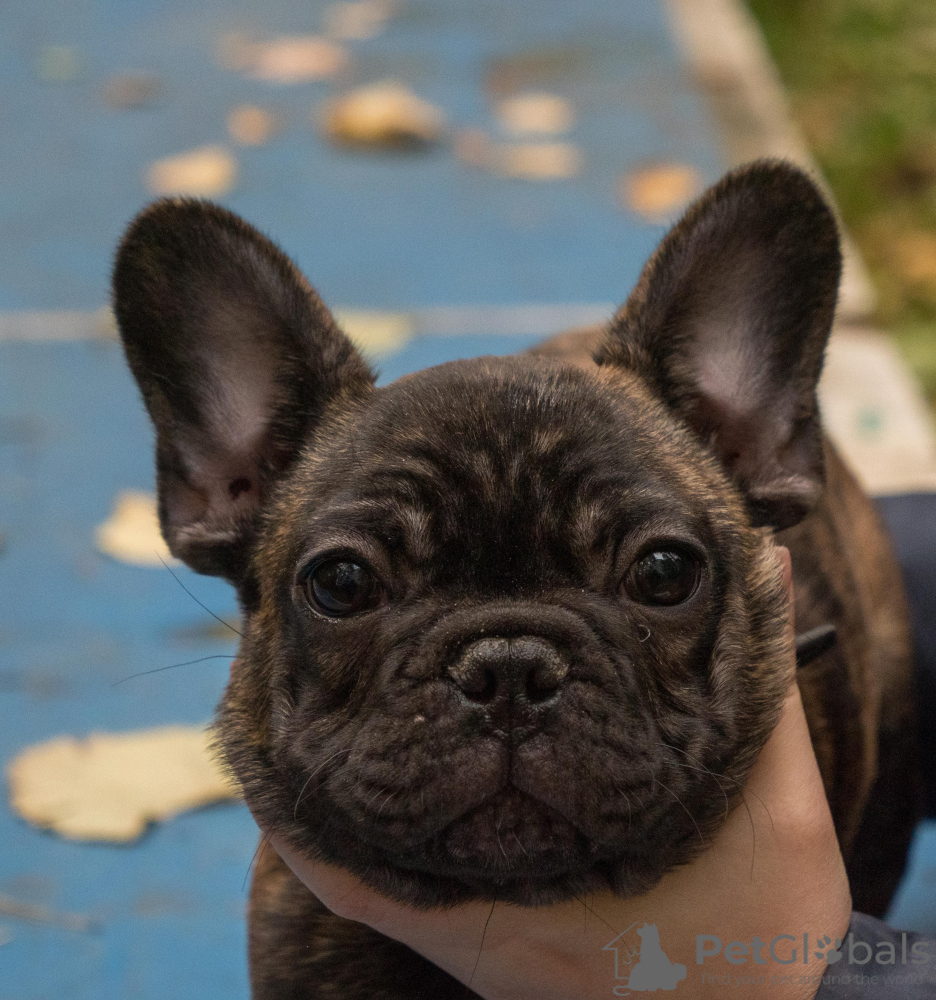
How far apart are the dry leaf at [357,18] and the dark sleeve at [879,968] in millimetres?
4956

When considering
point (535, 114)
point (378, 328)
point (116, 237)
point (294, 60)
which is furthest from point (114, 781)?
point (294, 60)

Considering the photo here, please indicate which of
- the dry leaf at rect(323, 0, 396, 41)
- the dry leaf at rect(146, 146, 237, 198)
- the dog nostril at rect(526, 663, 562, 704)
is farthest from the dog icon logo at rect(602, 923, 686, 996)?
the dry leaf at rect(323, 0, 396, 41)

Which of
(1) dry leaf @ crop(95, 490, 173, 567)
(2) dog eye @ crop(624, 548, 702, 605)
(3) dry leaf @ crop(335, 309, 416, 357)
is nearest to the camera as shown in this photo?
(2) dog eye @ crop(624, 548, 702, 605)

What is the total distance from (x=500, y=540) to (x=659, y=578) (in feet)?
0.74

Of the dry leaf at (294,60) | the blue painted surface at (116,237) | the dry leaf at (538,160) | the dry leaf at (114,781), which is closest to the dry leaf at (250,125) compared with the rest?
the blue painted surface at (116,237)

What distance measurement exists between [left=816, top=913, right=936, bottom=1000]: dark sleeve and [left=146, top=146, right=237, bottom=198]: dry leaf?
3593mm

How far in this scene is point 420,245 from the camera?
178 inches

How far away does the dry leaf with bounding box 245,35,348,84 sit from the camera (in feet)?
18.3

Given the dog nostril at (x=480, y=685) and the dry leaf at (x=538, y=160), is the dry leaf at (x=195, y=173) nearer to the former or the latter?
the dry leaf at (x=538, y=160)

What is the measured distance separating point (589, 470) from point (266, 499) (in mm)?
571

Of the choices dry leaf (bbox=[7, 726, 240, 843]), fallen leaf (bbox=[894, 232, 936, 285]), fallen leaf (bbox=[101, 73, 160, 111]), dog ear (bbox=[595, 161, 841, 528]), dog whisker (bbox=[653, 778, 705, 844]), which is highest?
dog ear (bbox=[595, 161, 841, 528])

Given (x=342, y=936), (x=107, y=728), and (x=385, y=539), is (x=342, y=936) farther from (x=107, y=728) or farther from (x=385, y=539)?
(x=107, y=728)

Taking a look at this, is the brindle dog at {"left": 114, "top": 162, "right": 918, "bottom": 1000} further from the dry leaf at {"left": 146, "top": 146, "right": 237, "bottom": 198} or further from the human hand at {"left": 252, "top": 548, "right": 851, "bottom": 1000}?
the dry leaf at {"left": 146, "top": 146, "right": 237, "bottom": 198}

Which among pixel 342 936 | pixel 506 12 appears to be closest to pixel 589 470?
pixel 342 936
